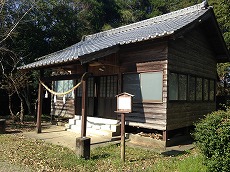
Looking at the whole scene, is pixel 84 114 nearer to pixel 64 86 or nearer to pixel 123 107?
pixel 123 107

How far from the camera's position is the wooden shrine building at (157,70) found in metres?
8.89

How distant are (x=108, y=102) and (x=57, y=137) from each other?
2.98m

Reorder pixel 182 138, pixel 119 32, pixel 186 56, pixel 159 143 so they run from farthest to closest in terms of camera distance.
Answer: pixel 119 32, pixel 186 56, pixel 182 138, pixel 159 143

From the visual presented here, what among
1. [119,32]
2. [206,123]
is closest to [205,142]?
[206,123]

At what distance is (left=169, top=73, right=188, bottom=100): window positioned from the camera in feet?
30.9

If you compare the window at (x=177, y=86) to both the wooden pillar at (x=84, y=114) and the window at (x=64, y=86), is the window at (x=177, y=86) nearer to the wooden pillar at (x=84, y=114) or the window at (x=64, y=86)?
the wooden pillar at (x=84, y=114)

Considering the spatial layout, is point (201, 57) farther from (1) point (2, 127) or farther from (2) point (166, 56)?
(1) point (2, 127)

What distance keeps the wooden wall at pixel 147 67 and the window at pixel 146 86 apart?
19 centimetres

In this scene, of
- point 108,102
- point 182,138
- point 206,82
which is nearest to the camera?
point 182,138

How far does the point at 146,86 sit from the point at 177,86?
135 cm

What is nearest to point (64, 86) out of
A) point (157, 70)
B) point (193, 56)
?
point (157, 70)

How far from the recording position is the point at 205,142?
5230mm

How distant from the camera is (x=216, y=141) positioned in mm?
5004

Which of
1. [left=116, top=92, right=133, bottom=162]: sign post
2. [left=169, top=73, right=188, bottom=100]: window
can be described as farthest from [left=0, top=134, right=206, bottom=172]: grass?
[left=169, top=73, right=188, bottom=100]: window
